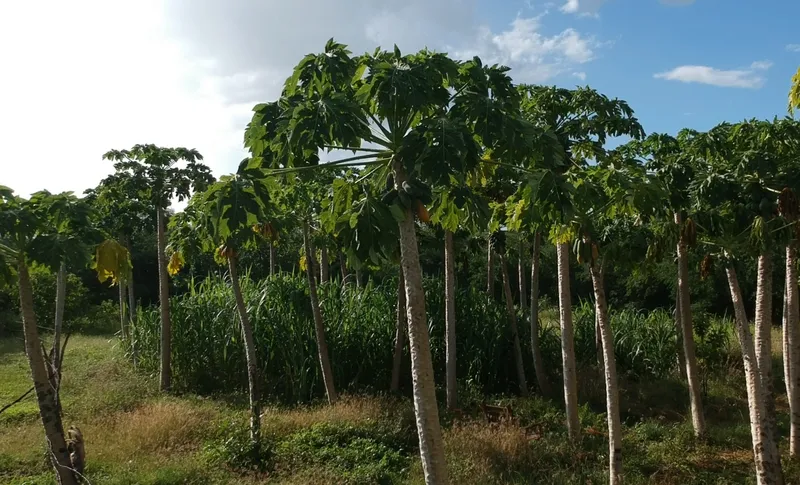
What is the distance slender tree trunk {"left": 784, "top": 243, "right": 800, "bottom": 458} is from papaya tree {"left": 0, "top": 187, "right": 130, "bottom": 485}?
22.6ft

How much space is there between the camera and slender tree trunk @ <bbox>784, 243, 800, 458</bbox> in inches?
291

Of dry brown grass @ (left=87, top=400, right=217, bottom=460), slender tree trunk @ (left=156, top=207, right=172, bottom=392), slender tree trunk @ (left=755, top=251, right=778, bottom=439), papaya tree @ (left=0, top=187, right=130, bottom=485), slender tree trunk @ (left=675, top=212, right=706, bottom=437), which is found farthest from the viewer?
slender tree trunk @ (left=156, top=207, right=172, bottom=392)

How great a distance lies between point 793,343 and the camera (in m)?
7.59

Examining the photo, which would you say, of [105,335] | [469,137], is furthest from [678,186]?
[105,335]

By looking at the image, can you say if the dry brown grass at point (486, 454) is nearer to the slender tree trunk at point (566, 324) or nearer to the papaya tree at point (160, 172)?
the slender tree trunk at point (566, 324)

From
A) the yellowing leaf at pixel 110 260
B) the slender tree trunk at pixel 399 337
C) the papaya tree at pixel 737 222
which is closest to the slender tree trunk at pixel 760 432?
the papaya tree at pixel 737 222

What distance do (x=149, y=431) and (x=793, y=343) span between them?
309 inches

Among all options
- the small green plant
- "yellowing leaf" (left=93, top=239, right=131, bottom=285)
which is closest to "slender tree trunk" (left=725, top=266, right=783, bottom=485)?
the small green plant

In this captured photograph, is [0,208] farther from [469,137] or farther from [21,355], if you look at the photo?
[21,355]

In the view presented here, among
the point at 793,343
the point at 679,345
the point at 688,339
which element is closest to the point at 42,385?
the point at 688,339

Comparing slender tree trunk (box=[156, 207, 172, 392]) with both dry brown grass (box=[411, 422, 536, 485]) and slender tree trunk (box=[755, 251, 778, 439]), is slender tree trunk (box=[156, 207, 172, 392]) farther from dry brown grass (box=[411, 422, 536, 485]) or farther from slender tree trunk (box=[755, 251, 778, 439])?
slender tree trunk (box=[755, 251, 778, 439])

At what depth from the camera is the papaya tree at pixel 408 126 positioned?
377 centimetres

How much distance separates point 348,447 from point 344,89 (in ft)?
17.7

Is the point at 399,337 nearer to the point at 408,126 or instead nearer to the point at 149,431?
the point at 149,431
